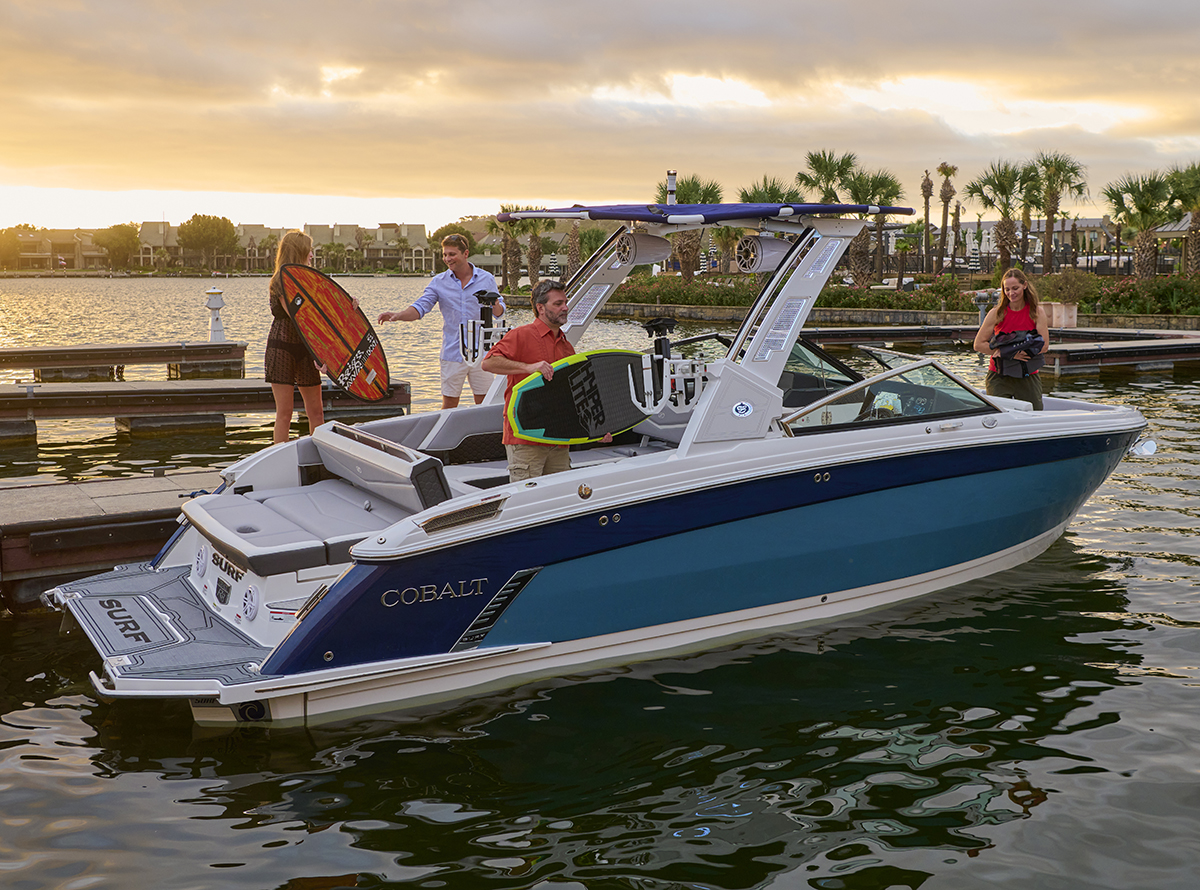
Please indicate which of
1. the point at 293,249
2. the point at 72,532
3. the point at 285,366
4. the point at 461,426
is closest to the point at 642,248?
the point at 461,426

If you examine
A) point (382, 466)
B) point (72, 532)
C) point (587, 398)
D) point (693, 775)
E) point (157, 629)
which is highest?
point (587, 398)

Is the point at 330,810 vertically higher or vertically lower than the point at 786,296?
lower

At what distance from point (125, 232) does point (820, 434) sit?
216 metres

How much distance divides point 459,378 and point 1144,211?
38.2 m

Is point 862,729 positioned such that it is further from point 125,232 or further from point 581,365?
point 125,232

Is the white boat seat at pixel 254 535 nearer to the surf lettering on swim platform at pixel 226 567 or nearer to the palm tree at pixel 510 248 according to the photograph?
the surf lettering on swim platform at pixel 226 567

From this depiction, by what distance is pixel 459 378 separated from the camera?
348 inches

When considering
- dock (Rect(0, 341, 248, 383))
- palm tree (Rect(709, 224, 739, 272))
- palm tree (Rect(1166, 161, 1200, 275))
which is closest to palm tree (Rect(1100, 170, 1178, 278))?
palm tree (Rect(1166, 161, 1200, 275))

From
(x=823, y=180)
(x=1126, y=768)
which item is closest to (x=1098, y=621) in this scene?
(x=1126, y=768)

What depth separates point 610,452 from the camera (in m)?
6.85

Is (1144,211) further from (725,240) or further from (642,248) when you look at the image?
(642,248)

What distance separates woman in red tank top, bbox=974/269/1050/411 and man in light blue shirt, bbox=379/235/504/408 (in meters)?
4.12

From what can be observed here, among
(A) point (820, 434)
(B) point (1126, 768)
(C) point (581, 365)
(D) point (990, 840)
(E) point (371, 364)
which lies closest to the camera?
(D) point (990, 840)

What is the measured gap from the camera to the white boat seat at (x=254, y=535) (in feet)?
16.3
